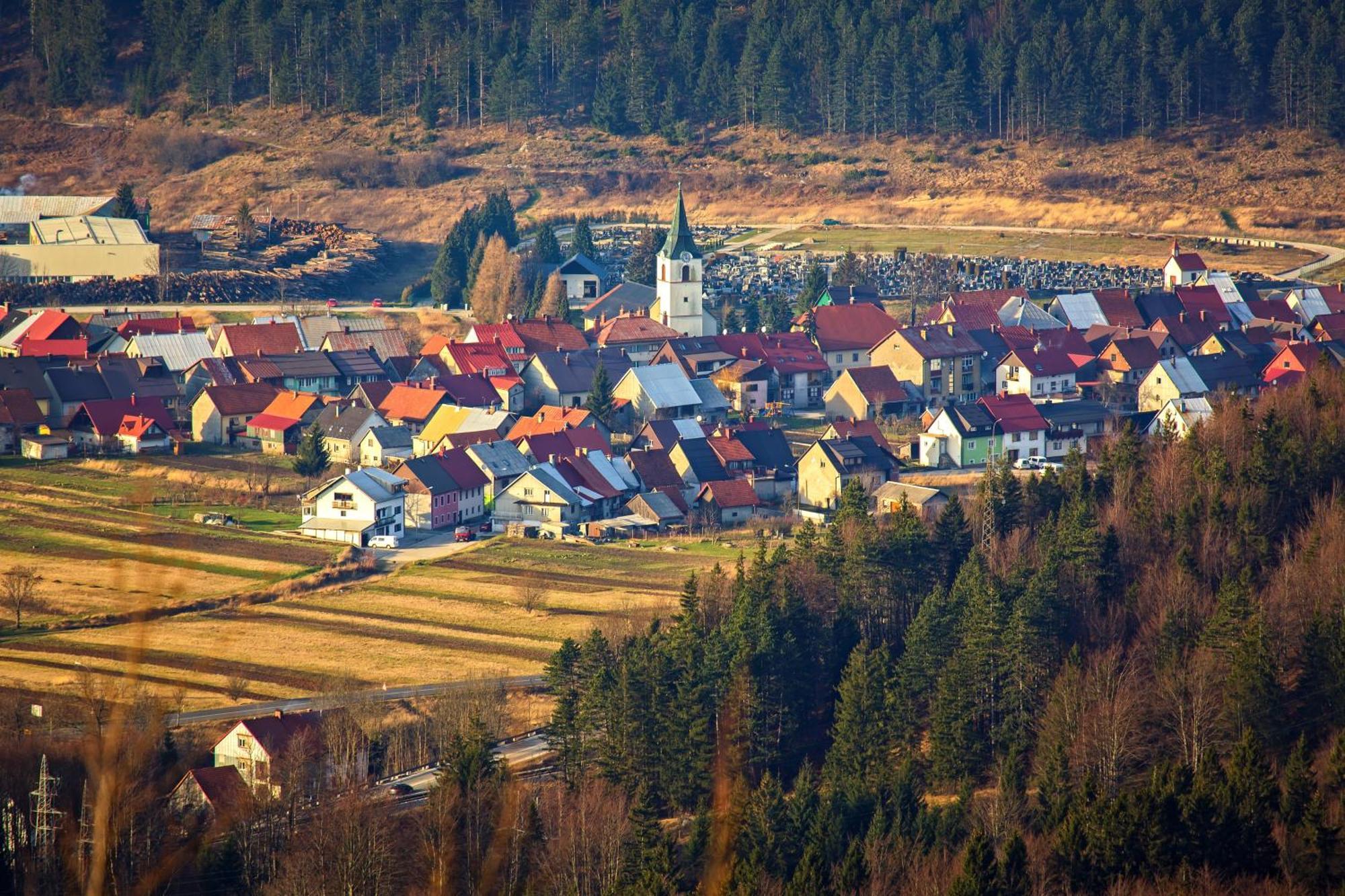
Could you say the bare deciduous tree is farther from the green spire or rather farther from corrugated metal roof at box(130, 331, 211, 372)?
the green spire

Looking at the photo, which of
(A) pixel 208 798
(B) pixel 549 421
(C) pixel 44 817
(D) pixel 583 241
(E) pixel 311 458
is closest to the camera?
(C) pixel 44 817

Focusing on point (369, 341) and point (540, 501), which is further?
point (369, 341)

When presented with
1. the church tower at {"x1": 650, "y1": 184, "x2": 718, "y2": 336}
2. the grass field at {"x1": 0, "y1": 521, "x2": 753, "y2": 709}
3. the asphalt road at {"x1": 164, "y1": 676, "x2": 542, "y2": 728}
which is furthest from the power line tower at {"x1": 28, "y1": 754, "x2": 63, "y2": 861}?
the church tower at {"x1": 650, "y1": 184, "x2": 718, "y2": 336}

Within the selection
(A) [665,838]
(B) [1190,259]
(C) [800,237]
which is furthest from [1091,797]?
(C) [800,237]

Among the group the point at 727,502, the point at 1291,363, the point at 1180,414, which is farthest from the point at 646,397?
the point at 1291,363

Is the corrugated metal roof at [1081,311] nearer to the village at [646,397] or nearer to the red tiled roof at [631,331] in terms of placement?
the village at [646,397]

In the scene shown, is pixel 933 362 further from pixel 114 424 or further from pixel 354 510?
pixel 114 424

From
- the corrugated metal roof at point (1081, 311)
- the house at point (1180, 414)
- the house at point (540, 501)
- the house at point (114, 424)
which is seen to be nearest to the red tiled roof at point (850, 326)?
the corrugated metal roof at point (1081, 311)
